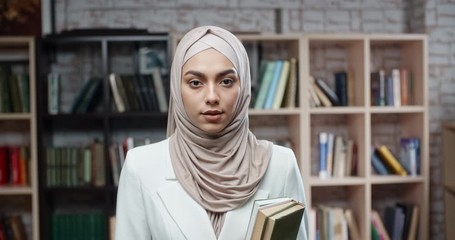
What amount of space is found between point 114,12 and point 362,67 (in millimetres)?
1570

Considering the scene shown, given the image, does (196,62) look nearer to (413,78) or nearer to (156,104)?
(156,104)

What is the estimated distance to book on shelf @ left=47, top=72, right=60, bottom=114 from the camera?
2.79 meters

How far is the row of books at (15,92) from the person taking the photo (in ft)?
9.21

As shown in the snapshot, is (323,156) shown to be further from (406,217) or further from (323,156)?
(406,217)

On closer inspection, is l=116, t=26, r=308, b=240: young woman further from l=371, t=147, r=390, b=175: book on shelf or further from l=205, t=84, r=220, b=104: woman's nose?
l=371, t=147, r=390, b=175: book on shelf

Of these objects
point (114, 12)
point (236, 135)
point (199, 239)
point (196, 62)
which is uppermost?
point (114, 12)

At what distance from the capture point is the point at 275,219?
850mm

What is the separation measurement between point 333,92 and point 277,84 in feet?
1.26

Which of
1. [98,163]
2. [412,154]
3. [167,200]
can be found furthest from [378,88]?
[167,200]

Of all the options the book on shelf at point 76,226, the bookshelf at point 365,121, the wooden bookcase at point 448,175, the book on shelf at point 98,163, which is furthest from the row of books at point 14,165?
the wooden bookcase at point 448,175

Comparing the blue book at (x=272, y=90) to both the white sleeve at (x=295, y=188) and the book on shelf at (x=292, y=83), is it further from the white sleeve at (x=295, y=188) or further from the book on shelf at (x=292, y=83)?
the white sleeve at (x=295, y=188)

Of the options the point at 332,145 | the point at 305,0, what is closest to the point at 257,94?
the point at 332,145

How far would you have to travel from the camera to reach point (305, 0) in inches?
125

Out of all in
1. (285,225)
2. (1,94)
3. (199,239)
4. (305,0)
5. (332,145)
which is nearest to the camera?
(285,225)
